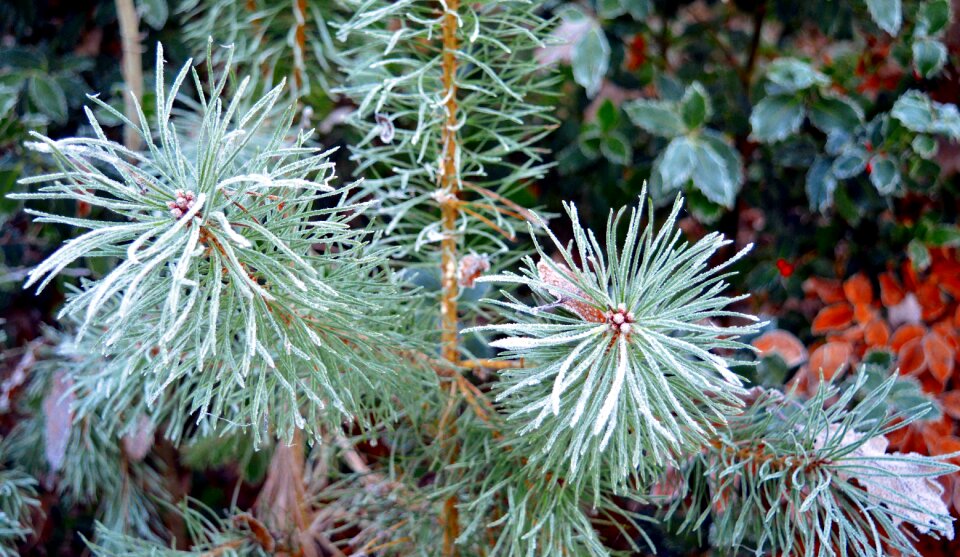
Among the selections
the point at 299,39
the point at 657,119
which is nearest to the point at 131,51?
the point at 299,39

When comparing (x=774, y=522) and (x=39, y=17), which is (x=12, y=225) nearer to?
(x=39, y=17)

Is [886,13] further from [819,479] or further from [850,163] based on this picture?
[819,479]

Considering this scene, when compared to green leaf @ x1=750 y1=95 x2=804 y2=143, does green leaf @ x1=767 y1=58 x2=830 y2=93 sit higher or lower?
higher

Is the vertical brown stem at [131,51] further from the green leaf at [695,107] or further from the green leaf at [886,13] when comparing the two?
the green leaf at [886,13]

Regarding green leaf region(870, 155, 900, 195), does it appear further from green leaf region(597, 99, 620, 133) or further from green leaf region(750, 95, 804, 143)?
green leaf region(597, 99, 620, 133)

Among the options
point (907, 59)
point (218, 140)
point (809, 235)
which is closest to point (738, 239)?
point (809, 235)

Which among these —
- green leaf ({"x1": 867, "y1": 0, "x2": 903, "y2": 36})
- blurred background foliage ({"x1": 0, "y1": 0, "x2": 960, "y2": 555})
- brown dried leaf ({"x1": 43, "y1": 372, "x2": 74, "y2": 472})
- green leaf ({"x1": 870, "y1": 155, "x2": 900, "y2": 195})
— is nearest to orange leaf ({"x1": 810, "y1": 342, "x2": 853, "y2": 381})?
blurred background foliage ({"x1": 0, "y1": 0, "x2": 960, "y2": 555})

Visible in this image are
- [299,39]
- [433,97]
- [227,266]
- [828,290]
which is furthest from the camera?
[828,290]
